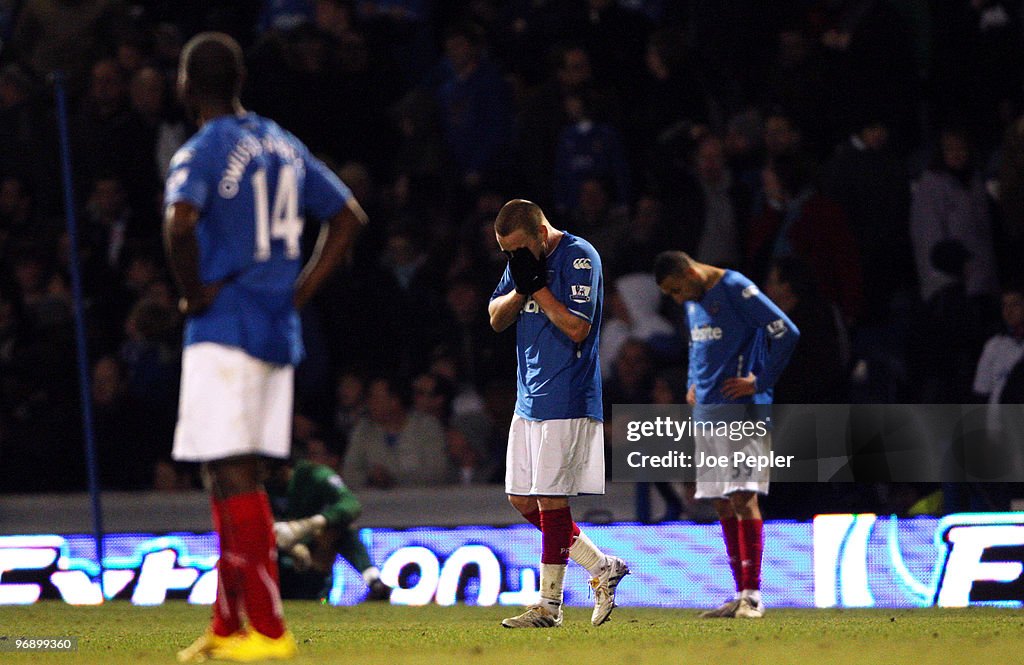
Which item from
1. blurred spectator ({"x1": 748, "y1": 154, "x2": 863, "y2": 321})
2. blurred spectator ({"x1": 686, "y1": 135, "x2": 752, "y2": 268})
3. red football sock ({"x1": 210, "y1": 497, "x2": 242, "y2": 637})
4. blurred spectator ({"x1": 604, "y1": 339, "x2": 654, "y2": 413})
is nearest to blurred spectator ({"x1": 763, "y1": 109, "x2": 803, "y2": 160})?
blurred spectator ({"x1": 748, "y1": 154, "x2": 863, "y2": 321})

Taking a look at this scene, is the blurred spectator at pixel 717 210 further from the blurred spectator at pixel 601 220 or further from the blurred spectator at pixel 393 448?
the blurred spectator at pixel 393 448

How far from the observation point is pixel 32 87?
50.0ft

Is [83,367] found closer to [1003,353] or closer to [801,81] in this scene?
[801,81]

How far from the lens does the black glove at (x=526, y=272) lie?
7.77 m

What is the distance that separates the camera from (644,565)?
10602 mm

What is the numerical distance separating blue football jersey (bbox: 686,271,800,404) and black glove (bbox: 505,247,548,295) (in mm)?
1801

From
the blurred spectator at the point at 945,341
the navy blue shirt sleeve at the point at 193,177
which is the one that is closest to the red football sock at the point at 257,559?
the navy blue shirt sleeve at the point at 193,177

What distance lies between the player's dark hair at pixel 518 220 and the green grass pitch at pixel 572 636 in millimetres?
1872

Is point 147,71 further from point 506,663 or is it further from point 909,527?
point 506,663

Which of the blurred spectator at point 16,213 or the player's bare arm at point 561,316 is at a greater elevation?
the blurred spectator at point 16,213

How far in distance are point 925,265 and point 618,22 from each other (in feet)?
11.7

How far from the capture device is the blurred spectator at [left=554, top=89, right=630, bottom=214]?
13.8 meters

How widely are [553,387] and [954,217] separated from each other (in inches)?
228

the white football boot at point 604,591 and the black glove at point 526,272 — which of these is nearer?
the black glove at point 526,272
